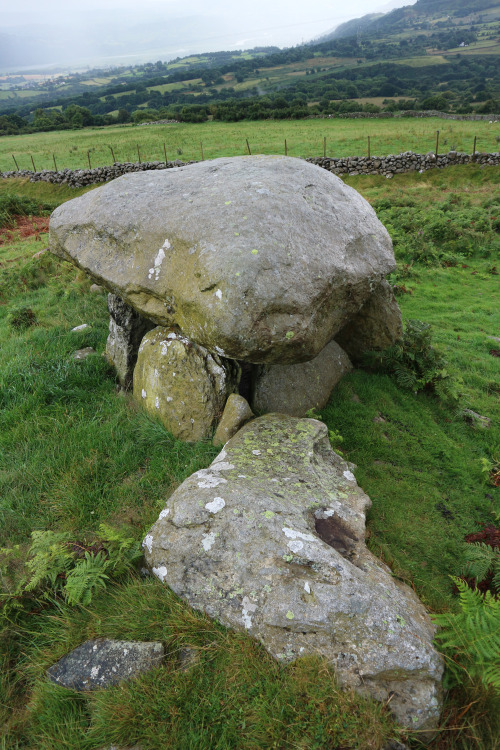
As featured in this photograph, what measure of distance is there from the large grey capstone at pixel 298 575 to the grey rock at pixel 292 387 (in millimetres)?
1918

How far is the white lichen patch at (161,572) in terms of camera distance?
4547 mm

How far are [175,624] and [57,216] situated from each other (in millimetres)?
8168

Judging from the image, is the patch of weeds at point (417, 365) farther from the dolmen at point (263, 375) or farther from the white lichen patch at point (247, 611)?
the white lichen patch at point (247, 611)

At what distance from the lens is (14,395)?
7.82m

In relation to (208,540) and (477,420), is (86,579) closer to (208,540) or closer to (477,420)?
(208,540)

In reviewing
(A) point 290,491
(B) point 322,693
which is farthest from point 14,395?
(B) point 322,693

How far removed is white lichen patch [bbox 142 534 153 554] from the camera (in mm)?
4785

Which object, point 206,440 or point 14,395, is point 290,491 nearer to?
point 206,440

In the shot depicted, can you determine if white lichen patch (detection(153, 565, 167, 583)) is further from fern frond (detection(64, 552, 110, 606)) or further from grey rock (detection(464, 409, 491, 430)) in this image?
grey rock (detection(464, 409, 491, 430))

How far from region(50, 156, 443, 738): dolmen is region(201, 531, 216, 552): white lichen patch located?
0.6 inches

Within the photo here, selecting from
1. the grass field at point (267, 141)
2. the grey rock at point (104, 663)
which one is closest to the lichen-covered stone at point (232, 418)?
the grey rock at point (104, 663)

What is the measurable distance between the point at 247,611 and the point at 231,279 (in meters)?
3.90

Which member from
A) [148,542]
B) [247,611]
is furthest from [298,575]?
Result: [148,542]

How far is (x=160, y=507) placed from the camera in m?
5.72
